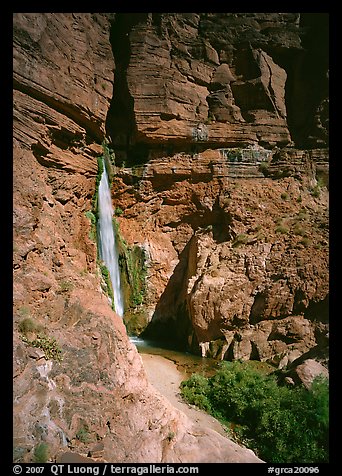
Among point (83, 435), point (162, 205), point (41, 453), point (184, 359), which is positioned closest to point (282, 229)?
point (162, 205)

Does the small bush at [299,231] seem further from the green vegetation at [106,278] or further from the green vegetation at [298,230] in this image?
the green vegetation at [106,278]

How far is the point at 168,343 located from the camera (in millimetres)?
15758

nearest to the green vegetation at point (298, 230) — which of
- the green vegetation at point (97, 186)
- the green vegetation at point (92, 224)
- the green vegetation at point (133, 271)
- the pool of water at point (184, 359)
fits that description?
the pool of water at point (184, 359)

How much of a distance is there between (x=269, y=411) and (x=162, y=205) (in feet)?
37.6

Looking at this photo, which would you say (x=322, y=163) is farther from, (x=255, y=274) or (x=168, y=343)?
(x=168, y=343)

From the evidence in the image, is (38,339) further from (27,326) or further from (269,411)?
(269,411)

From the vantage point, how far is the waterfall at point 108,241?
14930 mm

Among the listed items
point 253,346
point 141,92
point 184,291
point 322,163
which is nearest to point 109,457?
point 253,346

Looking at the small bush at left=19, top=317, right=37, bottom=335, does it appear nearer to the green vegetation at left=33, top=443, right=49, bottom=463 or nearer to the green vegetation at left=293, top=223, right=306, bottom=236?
the green vegetation at left=33, top=443, right=49, bottom=463

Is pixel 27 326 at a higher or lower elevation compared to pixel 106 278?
lower

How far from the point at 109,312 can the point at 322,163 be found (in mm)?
14234

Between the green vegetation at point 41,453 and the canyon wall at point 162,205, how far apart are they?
0.30 feet

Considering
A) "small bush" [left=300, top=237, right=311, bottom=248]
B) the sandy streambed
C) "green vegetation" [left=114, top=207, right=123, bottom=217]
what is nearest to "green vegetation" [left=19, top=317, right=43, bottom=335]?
the sandy streambed

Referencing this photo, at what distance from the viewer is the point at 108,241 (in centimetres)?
1537
